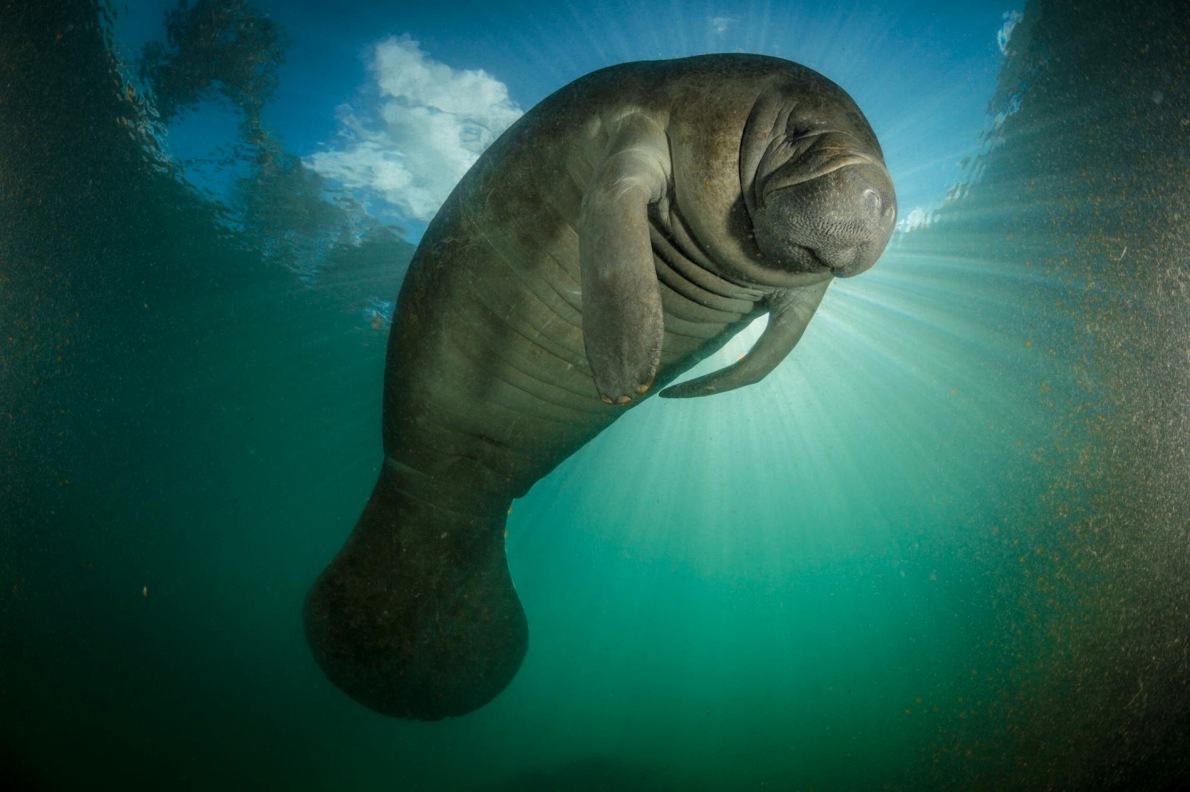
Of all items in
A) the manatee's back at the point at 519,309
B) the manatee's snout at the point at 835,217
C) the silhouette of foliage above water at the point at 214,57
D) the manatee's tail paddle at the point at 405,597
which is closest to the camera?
the manatee's snout at the point at 835,217

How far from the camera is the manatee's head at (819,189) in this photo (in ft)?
5.18

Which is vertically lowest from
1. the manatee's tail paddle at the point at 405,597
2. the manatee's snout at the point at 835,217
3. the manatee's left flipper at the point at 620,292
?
the manatee's tail paddle at the point at 405,597

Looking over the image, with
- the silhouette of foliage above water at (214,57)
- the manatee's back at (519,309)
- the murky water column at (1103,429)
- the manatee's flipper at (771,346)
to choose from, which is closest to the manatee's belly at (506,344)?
the manatee's back at (519,309)

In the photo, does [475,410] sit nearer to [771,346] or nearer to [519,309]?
[519,309]

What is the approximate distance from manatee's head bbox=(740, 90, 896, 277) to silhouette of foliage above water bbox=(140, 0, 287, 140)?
27.9 ft

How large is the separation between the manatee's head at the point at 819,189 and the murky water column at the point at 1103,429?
3055 millimetres

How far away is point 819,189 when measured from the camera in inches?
62.9

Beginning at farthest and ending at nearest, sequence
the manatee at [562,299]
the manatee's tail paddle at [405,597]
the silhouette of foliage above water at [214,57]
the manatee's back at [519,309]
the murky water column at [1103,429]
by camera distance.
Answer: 1. the silhouette of foliage above water at [214,57]
2. the manatee's tail paddle at [405,597]
3. the murky water column at [1103,429]
4. the manatee's back at [519,309]
5. the manatee at [562,299]

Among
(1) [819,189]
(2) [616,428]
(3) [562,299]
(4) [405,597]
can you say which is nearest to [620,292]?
(1) [819,189]

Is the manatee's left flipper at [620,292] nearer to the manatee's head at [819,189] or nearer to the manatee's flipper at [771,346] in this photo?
the manatee's head at [819,189]

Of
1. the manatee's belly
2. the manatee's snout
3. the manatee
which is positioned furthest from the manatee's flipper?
the manatee's snout

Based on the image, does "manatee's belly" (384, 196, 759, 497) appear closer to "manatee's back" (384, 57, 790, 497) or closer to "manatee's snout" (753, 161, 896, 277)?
"manatee's back" (384, 57, 790, 497)

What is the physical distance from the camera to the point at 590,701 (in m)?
33.7

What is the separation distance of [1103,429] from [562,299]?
5.23 m
